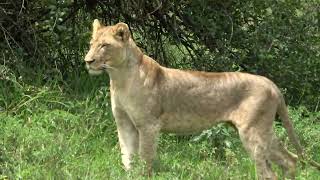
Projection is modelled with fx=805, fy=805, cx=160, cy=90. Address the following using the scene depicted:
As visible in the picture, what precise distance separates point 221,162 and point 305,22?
2998mm

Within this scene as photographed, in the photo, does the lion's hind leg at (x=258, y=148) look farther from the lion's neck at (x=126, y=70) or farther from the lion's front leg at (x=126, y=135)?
the lion's neck at (x=126, y=70)

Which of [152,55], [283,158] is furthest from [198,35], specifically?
[283,158]

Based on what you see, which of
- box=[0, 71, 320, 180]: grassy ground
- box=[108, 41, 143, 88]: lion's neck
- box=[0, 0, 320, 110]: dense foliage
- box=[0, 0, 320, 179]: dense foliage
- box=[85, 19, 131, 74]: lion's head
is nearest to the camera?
box=[0, 71, 320, 180]: grassy ground

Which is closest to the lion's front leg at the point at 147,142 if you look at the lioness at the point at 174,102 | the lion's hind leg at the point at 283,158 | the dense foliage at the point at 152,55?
the lioness at the point at 174,102

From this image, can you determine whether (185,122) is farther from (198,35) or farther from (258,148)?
(198,35)

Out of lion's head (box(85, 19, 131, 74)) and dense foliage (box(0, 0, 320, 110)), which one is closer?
lion's head (box(85, 19, 131, 74))

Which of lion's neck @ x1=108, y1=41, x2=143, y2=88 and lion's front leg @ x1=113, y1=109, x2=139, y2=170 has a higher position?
lion's neck @ x1=108, y1=41, x2=143, y2=88

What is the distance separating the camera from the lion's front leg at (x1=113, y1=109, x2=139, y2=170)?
6.64m

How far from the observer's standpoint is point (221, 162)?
274 inches

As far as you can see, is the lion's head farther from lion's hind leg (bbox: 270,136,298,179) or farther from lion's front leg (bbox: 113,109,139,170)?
lion's hind leg (bbox: 270,136,298,179)

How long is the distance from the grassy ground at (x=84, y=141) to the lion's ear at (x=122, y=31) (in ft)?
3.37

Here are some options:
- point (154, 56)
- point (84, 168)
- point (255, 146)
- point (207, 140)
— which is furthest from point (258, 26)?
point (84, 168)

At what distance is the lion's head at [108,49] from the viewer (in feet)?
21.2

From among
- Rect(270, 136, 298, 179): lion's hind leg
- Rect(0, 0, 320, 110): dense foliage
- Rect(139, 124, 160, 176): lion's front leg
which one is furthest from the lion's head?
Rect(0, 0, 320, 110): dense foliage
